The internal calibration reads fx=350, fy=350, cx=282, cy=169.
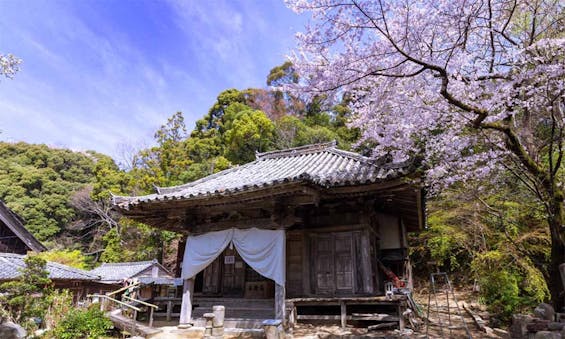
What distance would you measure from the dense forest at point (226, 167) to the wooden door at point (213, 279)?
5662 millimetres

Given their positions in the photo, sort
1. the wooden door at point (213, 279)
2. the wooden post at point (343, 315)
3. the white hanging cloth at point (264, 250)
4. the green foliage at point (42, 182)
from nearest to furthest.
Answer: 1. the wooden post at point (343, 315)
2. the white hanging cloth at point (264, 250)
3. the wooden door at point (213, 279)
4. the green foliage at point (42, 182)

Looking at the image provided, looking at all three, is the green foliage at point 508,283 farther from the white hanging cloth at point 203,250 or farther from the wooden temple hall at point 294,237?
the white hanging cloth at point 203,250

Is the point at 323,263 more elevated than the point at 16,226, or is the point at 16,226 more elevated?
the point at 16,226

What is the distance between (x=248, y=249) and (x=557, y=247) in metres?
6.45

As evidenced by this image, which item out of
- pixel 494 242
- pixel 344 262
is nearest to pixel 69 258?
pixel 344 262

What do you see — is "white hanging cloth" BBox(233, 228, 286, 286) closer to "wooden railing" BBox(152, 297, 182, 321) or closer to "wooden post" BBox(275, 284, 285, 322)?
"wooden post" BBox(275, 284, 285, 322)

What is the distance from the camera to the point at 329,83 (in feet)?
21.0

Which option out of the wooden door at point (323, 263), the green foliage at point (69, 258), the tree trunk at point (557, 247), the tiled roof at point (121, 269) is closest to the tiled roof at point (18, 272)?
the tiled roof at point (121, 269)

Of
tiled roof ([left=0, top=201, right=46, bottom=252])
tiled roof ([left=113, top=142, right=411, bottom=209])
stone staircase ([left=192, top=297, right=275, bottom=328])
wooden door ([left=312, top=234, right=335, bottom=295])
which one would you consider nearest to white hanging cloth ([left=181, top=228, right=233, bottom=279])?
stone staircase ([left=192, top=297, right=275, bottom=328])

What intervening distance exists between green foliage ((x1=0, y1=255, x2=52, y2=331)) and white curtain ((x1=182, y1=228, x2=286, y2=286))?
3.54 metres

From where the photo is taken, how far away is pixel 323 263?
9188 mm

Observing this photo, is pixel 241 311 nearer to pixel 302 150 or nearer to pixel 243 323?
pixel 243 323

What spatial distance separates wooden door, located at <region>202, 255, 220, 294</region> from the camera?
10.8 metres

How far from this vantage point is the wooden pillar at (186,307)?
29.3 ft
